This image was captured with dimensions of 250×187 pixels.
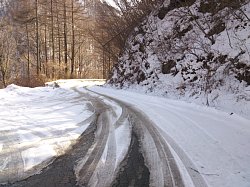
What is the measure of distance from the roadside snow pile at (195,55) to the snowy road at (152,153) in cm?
144

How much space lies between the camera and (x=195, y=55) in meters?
13.9

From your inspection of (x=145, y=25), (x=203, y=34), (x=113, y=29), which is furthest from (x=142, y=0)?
(x=203, y=34)

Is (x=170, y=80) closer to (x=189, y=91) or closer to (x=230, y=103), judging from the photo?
(x=189, y=91)

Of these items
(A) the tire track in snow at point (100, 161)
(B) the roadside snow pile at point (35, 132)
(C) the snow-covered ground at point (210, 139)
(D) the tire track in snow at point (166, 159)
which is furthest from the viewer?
(B) the roadside snow pile at point (35, 132)

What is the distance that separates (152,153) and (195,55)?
27.9ft

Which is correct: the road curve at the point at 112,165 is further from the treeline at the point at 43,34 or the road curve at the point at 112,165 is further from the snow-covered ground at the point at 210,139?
the treeline at the point at 43,34

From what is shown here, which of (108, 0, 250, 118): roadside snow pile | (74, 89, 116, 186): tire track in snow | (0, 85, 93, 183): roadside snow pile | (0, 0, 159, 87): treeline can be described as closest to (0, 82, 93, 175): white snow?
(0, 85, 93, 183): roadside snow pile

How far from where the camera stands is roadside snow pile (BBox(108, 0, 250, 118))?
10.7 metres

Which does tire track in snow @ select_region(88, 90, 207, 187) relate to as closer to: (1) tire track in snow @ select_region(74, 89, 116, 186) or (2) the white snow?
(1) tire track in snow @ select_region(74, 89, 116, 186)

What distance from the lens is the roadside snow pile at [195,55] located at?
10680 mm

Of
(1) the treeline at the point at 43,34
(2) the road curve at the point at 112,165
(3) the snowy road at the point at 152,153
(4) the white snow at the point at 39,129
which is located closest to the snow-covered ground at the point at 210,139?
(3) the snowy road at the point at 152,153

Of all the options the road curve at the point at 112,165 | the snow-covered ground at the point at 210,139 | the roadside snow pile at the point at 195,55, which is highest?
the roadside snow pile at the point at 195,55

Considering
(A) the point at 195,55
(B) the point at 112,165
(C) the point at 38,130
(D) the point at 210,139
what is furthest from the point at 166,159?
(A) the point at 195,55

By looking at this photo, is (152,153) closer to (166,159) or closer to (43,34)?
(166,159)
